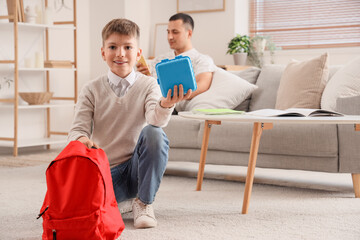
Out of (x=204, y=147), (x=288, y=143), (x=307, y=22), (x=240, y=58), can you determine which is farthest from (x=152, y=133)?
(x=307, y=22)

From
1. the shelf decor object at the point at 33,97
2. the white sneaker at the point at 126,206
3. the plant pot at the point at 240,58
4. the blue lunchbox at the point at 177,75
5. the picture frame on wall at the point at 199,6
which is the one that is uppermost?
the picture frame on wall at the point at 199,6

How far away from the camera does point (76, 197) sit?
1597mm

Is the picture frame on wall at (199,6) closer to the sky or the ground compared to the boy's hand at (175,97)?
closer to the sky

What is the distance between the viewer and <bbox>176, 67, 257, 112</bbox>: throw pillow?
10.6 ft

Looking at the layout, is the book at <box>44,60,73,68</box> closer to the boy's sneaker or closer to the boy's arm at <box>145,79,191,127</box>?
the boy's arm at <box>145,79,191,127</box>

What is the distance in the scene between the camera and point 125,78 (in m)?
2.00

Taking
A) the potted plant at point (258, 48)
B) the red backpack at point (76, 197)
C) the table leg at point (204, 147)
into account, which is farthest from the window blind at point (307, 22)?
the red backpack at point (76, 197)

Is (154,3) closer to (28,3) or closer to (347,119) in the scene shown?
(28,3)

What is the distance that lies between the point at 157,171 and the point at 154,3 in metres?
3.79

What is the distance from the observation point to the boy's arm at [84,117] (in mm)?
1913

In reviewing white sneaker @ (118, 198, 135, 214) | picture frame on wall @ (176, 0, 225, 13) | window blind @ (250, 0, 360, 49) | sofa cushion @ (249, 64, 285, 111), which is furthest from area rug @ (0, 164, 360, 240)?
picture frame on wall @ (176, 0, 225, 13)

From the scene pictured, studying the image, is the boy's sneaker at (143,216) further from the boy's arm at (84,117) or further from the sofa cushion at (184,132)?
the sofa cushion at (184,132)

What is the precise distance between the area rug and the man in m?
0.74

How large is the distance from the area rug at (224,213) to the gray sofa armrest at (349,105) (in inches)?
16.6
